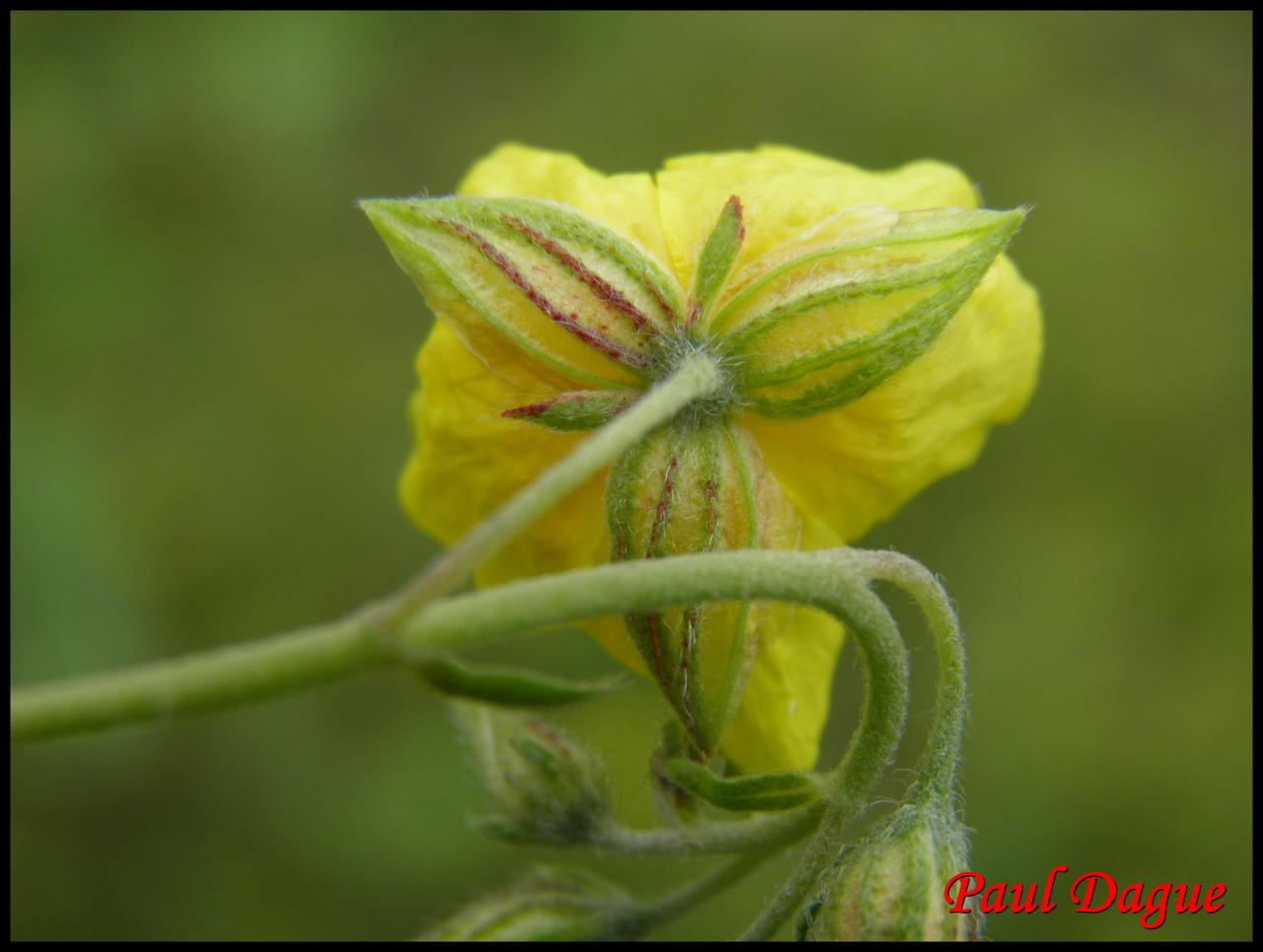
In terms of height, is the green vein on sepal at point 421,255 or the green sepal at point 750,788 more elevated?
the green vein on sepal at point 421,255

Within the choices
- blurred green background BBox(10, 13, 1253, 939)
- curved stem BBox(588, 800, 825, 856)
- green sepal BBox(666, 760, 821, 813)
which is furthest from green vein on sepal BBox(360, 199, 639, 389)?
blurred green background BBox(10, 13, 1253, 939)

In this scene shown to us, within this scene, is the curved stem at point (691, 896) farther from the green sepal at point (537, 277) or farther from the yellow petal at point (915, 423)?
the green sepal at point (537, 277)

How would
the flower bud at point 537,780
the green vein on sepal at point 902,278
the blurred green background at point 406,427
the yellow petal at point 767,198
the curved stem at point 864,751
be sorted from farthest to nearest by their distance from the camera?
the blurred green background at point 406,427
the flower bud at point 537,780
the yellow petal at point 767,198
the green vein on sepal at point 902,278
the curved stem at point 864,751

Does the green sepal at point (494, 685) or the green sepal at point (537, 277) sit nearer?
the green sepal at point (494, 685)

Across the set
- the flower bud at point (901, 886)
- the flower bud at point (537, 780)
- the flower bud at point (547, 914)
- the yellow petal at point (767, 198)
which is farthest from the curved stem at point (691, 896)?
the yellow petal at point (767, 198)

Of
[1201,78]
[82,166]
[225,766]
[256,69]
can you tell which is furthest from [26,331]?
[1201,78]

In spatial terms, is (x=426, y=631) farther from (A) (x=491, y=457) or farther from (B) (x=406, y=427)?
(B) (x=406, y=427)

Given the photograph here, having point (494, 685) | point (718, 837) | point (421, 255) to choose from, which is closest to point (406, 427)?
point (421, 255)
